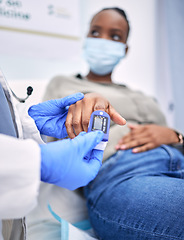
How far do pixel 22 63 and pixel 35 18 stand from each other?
0.24 m

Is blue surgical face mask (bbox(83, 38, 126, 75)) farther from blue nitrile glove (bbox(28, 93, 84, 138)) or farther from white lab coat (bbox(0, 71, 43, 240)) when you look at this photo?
white lab coat (bbox(0, 71, 43, 240))

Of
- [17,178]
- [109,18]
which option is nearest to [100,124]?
[17,178]

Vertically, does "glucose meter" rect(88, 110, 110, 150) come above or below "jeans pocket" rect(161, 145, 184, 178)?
above

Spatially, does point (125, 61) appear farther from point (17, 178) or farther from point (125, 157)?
point (17, 178)

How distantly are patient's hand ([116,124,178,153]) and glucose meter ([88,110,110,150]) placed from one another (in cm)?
35

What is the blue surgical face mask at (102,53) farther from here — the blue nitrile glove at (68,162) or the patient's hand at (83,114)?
the blue nitrile glove at (68,162)

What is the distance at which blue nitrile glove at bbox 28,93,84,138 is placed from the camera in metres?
0.52

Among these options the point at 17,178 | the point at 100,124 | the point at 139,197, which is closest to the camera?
the point at 17,178

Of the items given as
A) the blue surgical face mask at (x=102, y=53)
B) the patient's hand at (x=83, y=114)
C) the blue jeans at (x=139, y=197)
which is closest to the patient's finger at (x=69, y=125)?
the patient's hand at (x=83, y=114)

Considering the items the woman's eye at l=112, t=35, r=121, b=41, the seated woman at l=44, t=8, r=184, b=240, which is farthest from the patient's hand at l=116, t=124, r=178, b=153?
the woman's eye at l=112, t=35, r=121, b=41

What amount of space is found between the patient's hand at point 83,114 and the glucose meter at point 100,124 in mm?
19

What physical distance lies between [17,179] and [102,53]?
0.79 metres

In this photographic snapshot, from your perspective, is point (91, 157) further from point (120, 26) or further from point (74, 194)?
point (120, 26)

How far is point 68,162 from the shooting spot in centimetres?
39
